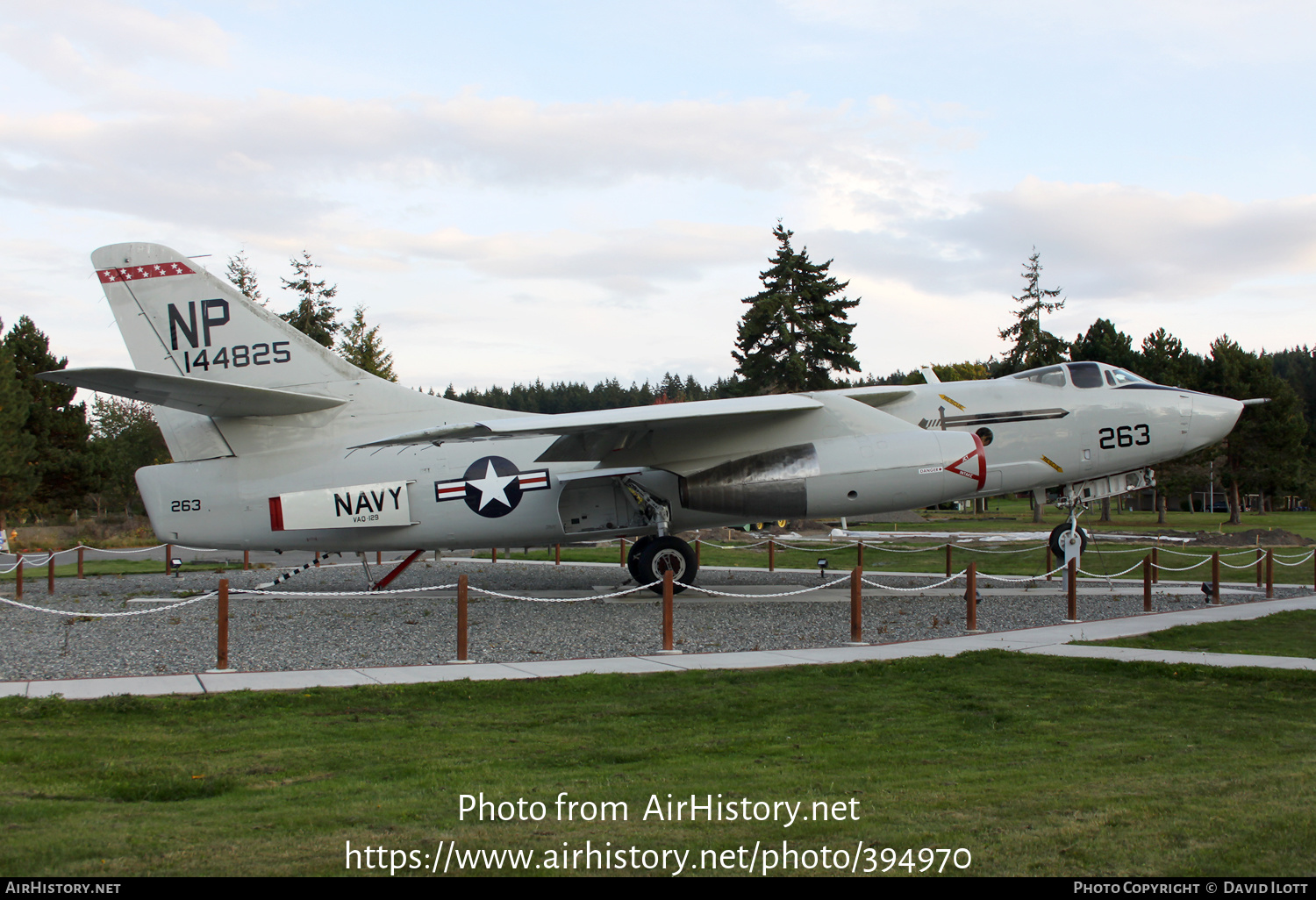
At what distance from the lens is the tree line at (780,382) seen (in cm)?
4462

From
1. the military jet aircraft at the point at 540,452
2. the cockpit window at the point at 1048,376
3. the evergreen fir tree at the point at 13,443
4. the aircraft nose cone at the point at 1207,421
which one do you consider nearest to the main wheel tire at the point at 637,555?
the military jet aircraft at the point at 540,452

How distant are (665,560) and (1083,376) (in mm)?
7558

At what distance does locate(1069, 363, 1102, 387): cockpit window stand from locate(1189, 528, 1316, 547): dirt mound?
16.2 m

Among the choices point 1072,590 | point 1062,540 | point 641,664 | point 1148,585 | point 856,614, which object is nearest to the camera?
point 641,664

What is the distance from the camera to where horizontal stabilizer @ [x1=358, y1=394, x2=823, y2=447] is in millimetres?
11750

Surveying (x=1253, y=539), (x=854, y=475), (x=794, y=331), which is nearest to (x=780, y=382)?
(x=794, y=331)

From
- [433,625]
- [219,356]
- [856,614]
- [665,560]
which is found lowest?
[433,625]

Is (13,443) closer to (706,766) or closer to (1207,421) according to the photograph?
(1207,421)

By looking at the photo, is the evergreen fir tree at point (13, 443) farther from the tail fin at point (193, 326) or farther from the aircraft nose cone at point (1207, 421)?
the aircraft nose cone at point (1207, 421)

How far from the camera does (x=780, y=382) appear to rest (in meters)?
55.2

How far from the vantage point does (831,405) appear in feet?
48.2

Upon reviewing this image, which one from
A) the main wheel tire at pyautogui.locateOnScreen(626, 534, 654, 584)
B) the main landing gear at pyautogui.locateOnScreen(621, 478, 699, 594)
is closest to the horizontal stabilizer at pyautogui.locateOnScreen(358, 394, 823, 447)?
the main landing gear at pyautogui.locateOnScreen(621, 478, 699, 594)

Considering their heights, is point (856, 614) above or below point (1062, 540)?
below

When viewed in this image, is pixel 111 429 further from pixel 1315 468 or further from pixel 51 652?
pixel 1315 468
